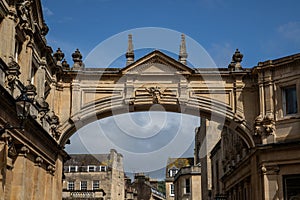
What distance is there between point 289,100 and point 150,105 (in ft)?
19.3

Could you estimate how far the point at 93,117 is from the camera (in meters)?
24.2

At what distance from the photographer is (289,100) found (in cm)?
2311

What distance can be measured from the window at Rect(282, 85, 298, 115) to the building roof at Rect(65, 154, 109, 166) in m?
35.7

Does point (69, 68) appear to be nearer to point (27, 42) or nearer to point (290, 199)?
point (27, 42)

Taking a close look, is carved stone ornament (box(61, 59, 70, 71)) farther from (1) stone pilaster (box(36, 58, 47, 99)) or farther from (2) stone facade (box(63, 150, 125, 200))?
(2) stone facade (box(63, 150, 125, 200))

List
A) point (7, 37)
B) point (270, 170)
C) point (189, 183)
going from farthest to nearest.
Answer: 1. point (189, 183)
2. point (270, 170)
3. point (7, 37)

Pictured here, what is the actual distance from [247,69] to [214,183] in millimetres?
18383

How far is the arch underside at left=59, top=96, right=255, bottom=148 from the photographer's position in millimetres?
23953

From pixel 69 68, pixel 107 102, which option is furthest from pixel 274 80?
pixel 69 68

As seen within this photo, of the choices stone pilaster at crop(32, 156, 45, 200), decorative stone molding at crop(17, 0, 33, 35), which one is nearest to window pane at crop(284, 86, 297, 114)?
stone pilaster at crop(32, 156, 45, 200)

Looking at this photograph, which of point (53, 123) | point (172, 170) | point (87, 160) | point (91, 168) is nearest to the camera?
point (53, 123)

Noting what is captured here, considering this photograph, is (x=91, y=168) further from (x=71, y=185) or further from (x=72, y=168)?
(x=71, y=185)

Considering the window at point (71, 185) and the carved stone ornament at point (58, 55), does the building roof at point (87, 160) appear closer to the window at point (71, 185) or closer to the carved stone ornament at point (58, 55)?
the window at point (71, 185)

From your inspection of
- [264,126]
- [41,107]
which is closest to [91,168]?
[264,126]
